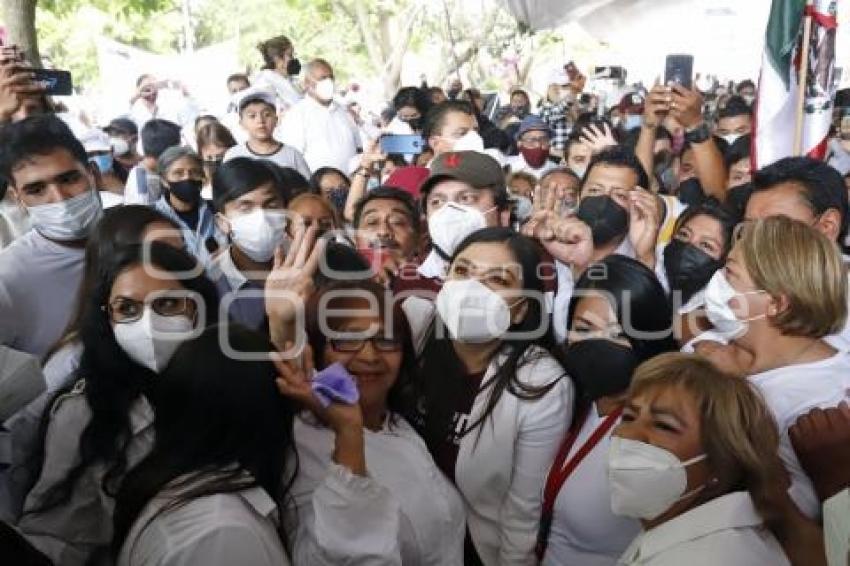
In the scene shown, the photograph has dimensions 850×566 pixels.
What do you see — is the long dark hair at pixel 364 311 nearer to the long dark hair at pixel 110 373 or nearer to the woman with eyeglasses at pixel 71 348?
the long dark hair at pixel 110 373

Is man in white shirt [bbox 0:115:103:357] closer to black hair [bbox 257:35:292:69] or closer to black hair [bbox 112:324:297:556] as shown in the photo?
black hair [bbox 112:324:297:556]

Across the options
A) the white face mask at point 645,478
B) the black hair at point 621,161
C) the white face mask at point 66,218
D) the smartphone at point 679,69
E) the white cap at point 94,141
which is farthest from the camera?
the white cap at point 94,141

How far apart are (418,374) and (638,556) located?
0.98 metres

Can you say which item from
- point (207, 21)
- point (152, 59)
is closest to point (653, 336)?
point (152, 59)

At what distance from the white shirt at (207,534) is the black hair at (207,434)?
0.02 m

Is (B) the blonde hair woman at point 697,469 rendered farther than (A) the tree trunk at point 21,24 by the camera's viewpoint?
No

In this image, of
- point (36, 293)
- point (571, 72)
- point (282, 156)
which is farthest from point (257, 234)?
point (571, 72)

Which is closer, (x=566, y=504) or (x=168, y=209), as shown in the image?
(x=566, y=504)

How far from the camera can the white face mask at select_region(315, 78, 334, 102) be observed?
7.01m

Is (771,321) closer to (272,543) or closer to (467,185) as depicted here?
(272,543)

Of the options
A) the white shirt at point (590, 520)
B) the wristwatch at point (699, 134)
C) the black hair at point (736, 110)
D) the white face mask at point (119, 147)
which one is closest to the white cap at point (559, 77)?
the black hair at point (736, 110)

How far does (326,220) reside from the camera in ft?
12.1

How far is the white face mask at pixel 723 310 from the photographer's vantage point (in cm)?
226

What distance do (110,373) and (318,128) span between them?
4.98 meters
